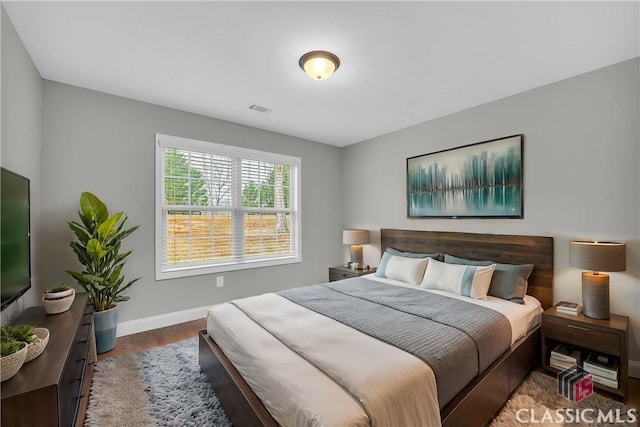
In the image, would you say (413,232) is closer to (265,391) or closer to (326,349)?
(326,349)

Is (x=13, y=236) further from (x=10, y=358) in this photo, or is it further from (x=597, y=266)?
(x=597, y=266)

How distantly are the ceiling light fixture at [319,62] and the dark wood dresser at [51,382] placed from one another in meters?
2.35

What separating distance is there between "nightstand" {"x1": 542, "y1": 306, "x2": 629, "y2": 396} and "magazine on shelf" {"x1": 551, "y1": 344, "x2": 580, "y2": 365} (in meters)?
0.05

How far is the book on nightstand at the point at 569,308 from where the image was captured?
2341 mm

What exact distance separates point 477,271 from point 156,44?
3.27m

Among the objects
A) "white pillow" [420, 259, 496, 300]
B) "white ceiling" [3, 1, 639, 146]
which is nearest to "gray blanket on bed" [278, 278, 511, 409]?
"white pillow" [420, 259, 496, 300]

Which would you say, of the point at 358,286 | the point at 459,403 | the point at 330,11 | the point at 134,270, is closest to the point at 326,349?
the point at 459,403

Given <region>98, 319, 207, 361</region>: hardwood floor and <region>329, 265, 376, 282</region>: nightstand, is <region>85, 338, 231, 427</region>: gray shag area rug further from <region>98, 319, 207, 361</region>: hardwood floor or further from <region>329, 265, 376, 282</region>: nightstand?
<region>329, 265, 376, 282</region>: nightstand

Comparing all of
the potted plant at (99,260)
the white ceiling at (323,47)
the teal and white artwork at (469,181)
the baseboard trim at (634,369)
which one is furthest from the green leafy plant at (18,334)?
the baseboard trim at (634,369)

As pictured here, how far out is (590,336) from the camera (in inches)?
85.3

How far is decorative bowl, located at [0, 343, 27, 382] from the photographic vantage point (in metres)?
1.17

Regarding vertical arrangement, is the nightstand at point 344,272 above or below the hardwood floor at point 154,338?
above

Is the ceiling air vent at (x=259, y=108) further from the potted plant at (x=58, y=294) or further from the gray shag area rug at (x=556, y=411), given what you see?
the gray shag area rug at (x=556, y=411)

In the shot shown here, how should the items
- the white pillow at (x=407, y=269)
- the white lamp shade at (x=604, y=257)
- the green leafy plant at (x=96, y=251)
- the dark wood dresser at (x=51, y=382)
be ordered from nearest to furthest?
the dark wood dresser at (x=51, y=382) → the white lamp shade at (x=604, y=257) → the green leafy plant at (x=96, y=251) → the white pillow at (x=407, y=269)
